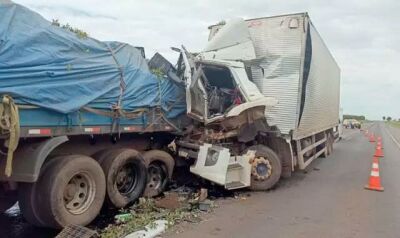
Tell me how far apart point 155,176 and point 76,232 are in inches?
115

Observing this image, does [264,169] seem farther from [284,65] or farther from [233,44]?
[233,44]

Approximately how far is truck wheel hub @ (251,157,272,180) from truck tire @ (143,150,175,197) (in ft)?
5.72

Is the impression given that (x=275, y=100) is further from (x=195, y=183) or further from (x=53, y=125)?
(x=53, y=125)

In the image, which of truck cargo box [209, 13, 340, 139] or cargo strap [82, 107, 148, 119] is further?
truck cargo box [209, 13, 340, 139]

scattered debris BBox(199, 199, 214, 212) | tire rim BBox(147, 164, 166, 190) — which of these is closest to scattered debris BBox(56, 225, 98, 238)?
scattered debris BBox(199, 199, 214, 212)

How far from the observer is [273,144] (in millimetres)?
9766

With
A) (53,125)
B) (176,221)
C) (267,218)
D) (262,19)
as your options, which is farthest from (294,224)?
(262,19)

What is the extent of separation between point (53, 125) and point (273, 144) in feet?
18.2

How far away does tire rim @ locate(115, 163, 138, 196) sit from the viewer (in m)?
7.11

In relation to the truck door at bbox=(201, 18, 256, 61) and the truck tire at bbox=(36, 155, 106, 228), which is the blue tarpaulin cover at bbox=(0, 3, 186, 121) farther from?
the truck door at bbox=(201, 18, 256, 61)

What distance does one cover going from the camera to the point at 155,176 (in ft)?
26.9

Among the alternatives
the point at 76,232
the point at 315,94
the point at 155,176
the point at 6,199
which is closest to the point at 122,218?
the point at 76,232

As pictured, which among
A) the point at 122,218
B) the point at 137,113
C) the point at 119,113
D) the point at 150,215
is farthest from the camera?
the point at 137,113

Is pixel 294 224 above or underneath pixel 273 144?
underneath
